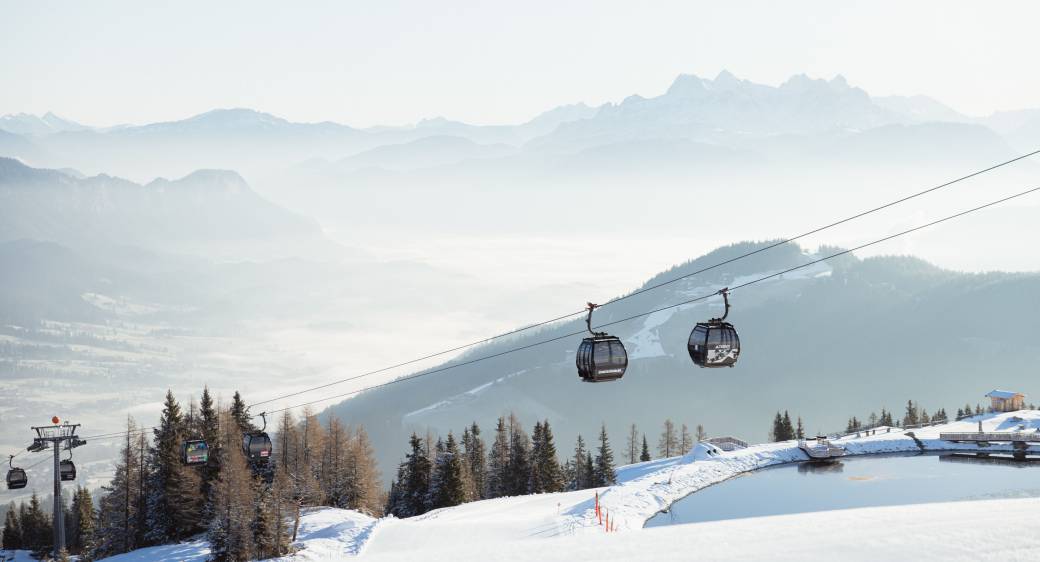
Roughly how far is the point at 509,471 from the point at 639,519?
46.4m

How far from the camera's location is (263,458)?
49.5 m

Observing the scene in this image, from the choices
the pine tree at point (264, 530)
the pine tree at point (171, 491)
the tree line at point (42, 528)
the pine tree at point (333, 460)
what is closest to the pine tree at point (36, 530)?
the tree line at point (42, 528)

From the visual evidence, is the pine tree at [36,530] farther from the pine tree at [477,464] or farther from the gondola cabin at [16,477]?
the gondola cabin at [16,477]

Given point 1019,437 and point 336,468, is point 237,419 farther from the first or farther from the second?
point 1019,437

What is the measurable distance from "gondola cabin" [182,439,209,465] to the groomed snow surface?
29.1ft

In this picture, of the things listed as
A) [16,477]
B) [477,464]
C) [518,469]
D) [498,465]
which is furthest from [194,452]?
[477,464]

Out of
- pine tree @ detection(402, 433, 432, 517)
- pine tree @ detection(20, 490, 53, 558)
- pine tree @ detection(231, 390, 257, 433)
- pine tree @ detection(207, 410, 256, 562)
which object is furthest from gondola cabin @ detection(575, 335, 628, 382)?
pine tree @ detection(20, 490, 53, 558)

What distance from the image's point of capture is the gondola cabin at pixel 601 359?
100 feet

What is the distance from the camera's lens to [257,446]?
49.4 meters

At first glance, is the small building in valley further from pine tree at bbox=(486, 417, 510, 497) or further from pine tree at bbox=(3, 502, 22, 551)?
pine tree at bbox=(3, 502, 22, 551)

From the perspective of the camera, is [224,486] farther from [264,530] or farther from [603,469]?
[603,469]

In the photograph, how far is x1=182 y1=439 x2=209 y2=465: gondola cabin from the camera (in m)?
51.6

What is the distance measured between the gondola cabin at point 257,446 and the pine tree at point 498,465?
174 ft

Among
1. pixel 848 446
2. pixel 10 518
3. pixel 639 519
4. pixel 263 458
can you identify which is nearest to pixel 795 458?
pixel 848 446
